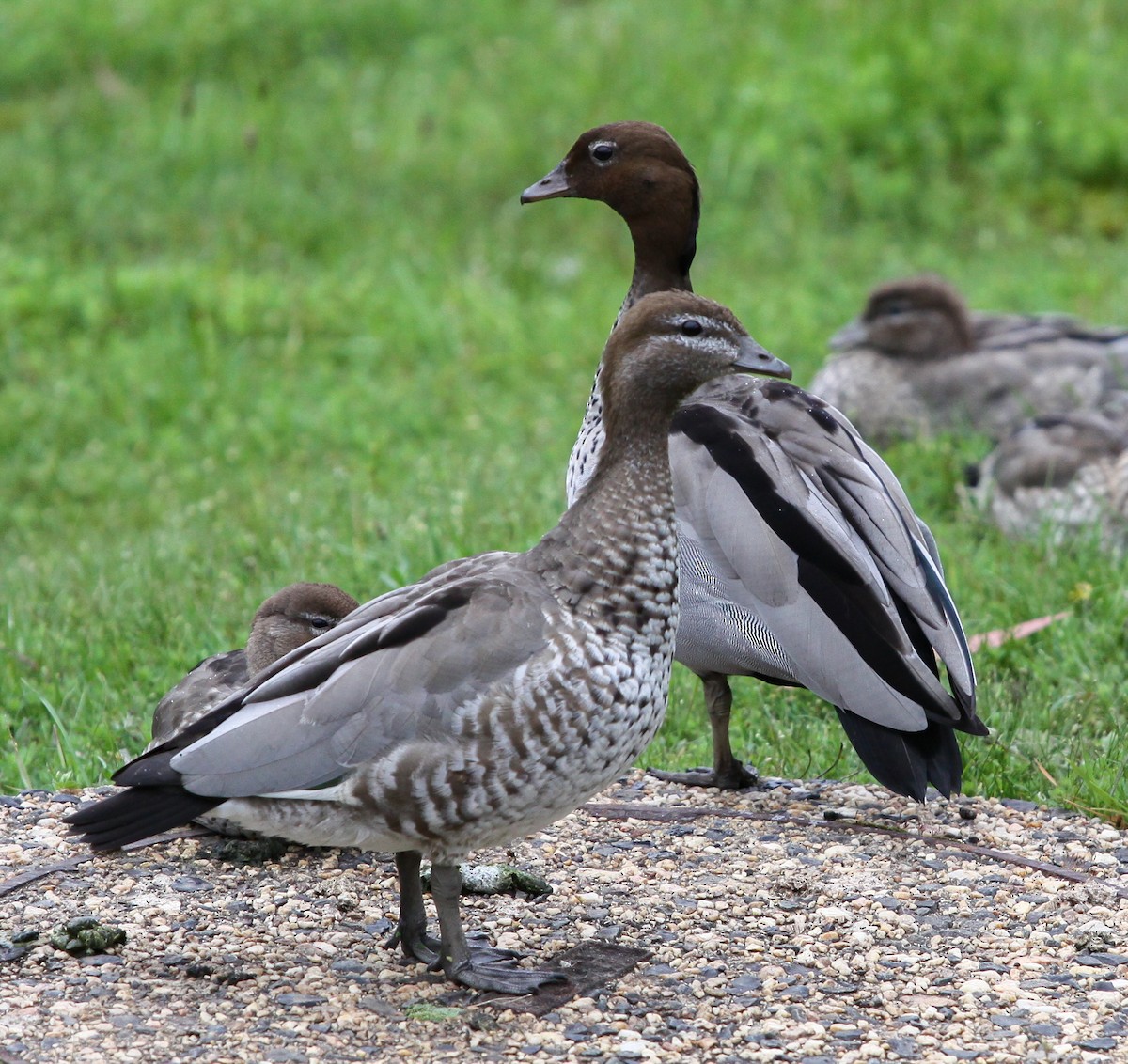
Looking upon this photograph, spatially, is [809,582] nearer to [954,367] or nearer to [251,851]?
[251,851]

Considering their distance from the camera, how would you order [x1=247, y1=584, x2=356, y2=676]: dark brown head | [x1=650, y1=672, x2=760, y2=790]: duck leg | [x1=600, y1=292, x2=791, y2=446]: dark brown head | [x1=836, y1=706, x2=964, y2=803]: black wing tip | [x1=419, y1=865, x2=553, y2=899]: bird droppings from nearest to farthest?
1. [x1=600, y1=292, x2=791, y2=446]: dark brown head
2. [x1=419, y1=865, x2=553, y2=899]: bird droppings
3. [x1=836, y1=706, x2=964, y2=803]: black wing tip
4. [x1=247, y1=584, x2=356, y2=676]: dark brown head
5. [x1=650, y1=672, x2=760, y2=790]: duck leg

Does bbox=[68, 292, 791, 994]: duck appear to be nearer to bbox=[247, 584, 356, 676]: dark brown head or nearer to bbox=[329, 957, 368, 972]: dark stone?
bbox=[329, 957, 368, 972]: dark stone

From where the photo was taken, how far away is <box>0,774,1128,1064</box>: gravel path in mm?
3523

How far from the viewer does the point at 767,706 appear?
5.94 meters

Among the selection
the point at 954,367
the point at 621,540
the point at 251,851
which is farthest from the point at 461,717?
the point at 954,367

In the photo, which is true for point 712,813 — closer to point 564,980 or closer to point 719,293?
point 564,980

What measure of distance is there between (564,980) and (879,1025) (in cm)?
70

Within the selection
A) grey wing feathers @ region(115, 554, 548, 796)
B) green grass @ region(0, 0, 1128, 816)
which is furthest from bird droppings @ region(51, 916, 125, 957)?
green grass @ region(0, 0, 1128, 816)

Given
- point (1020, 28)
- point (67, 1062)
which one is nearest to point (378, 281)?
point (1020, 28)

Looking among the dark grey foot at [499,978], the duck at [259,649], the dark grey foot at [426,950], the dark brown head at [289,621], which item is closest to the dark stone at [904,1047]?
the dark grey foot at [499,978]

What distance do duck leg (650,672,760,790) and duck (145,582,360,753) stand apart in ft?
3.78

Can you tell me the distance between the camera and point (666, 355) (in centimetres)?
397

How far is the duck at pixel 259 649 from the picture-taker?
4.73 meters

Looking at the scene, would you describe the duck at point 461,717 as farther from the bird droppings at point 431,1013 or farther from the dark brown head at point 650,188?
the dark brown head at point 650,188
